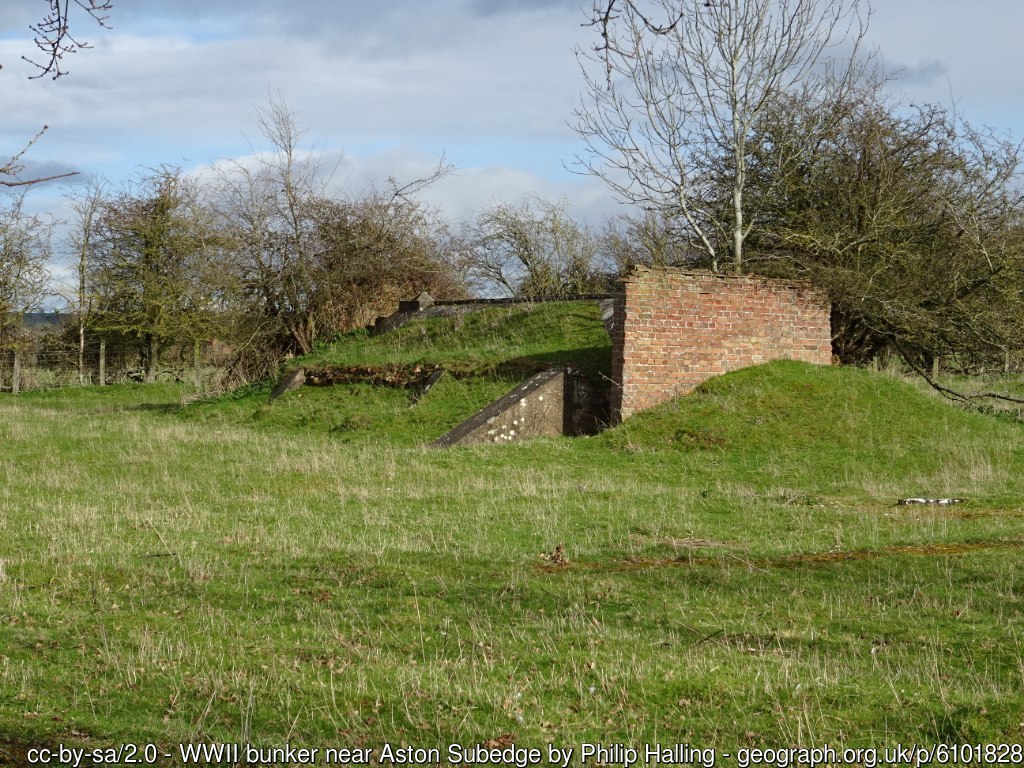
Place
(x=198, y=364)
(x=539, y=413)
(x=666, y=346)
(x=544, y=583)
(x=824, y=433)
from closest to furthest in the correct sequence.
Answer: (x=544, y=583) → (x=824, y=433) → (x=666, y=346) → (x=539, y=413) → (x=198, y=364)

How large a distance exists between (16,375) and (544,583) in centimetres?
3274

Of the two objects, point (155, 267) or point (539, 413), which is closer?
point (539, 413)

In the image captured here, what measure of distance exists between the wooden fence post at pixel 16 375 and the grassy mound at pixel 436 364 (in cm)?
1488

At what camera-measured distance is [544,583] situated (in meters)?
7.76

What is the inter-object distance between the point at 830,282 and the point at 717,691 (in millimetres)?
14769

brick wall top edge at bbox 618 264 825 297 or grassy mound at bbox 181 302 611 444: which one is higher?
brick wall top edge at bbox 618 264 825 297

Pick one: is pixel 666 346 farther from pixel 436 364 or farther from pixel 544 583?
pixel 544 583

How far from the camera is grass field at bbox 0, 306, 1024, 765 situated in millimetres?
4973

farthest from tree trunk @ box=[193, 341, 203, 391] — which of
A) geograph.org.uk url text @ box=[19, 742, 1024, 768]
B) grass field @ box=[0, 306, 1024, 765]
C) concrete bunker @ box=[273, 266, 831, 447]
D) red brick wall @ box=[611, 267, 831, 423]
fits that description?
geograph.org.uk url text @ box=[19, 742, 1024, 768]

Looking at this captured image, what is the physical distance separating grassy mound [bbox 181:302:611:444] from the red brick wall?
735mm

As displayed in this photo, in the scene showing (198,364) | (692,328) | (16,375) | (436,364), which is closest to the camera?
(692,328)

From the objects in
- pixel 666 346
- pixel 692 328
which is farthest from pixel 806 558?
pixel 692 328

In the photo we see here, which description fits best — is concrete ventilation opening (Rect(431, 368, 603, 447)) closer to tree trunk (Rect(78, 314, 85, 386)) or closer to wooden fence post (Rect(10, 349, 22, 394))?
tree trunk (Rect(78, 314, 85, 386))

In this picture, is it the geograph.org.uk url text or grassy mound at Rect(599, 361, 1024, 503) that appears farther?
grassy mound at Rect(599, 361, 1024, 503)
